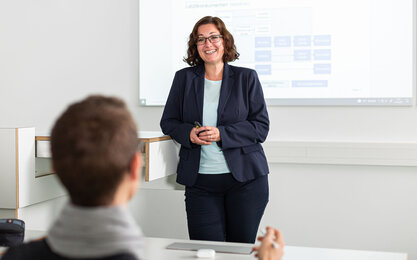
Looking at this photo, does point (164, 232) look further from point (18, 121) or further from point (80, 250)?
point (80, 250)

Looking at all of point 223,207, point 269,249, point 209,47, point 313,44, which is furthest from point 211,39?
point 269,249

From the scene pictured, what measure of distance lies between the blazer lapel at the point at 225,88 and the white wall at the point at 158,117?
90 centimetres

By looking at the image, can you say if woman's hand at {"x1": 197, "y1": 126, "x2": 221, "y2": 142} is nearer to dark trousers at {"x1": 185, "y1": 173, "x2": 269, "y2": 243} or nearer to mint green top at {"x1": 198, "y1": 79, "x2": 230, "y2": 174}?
mint green top at {"x1": 198, "y1": 79, "x2": 230, "y2": 174}

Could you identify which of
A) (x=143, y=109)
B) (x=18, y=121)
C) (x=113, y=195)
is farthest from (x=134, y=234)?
(x=18, y=121)

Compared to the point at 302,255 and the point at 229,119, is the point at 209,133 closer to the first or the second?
the point at 229,119

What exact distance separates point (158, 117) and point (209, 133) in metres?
1.26

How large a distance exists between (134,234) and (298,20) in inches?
103

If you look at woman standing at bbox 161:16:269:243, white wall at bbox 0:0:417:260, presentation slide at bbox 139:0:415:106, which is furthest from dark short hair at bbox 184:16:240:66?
white wall at bbox 0:0:417:260

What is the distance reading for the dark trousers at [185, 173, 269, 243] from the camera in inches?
89.3

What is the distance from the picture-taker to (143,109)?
11.3ft

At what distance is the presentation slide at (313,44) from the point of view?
118 inches

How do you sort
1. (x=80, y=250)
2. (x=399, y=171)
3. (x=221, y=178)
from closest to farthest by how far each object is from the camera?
(x=80, y=250) → (x=221, y=178) → (x=399, y=171)

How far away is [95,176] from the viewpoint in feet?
2.56

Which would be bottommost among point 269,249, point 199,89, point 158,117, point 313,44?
point 269,249
